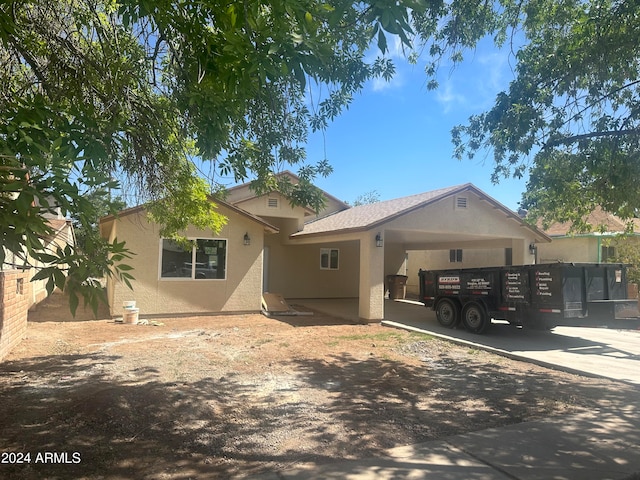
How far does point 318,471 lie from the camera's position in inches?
146

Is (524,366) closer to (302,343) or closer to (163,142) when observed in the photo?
(302,343)

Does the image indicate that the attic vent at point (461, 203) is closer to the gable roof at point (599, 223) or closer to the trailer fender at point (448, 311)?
the trailer fender at point (448, 311)

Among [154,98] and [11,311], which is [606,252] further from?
[11,311]

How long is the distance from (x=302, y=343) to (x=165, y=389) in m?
4.10

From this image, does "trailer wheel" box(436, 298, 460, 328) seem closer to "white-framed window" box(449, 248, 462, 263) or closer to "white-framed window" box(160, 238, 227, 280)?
"white-framed window" box(160, 238, 227, 280)

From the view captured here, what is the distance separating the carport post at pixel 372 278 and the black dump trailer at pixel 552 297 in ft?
8.42

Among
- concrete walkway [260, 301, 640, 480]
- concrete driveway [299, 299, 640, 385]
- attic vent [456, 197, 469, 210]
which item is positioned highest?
attic vent [456, 197, 469, 210]

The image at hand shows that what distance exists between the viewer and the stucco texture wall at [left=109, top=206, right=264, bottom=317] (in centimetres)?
1273

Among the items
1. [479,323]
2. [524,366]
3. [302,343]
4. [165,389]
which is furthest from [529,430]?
[479,323]

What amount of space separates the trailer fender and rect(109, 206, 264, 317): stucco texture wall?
597 cm

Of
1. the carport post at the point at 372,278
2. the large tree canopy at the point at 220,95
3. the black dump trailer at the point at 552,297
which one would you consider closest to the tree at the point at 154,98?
the large tree canopy at the point at 220,95

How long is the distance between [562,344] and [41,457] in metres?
10.3

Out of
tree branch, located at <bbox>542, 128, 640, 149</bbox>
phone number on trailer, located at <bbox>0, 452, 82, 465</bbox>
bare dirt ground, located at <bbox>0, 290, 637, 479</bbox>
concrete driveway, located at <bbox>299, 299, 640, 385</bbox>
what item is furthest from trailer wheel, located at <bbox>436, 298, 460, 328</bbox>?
phone number on trailer, located at <bbox>0, 452, 82, 465</bbox>

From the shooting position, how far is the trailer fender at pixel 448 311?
11.8m
